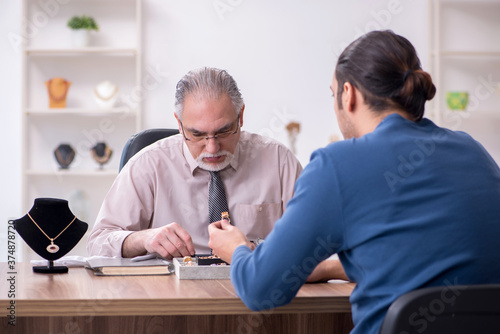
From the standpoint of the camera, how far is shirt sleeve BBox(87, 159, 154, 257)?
1.94 metres

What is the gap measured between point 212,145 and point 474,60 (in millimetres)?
3065

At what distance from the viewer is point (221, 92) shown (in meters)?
2.01

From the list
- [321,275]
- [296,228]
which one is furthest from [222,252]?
[296,228]

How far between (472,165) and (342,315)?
20.7 inches

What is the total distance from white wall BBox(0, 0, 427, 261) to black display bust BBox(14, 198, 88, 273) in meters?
2.68

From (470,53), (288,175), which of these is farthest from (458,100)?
(288,175)

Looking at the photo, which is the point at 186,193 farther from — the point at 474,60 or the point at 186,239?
the point at 474,60

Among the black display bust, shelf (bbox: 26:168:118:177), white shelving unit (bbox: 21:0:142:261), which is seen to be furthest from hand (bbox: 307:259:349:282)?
white shelving unit (bbox: 21:0:142:261)

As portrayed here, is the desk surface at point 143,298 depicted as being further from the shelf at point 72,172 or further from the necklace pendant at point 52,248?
the shelf at point 72,172

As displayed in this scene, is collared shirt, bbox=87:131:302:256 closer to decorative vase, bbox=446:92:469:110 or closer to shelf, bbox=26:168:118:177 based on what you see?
shelf, bbox=26:168:118:177

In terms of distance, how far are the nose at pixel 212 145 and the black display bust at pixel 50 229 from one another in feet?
1.88

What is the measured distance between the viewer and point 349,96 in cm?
125

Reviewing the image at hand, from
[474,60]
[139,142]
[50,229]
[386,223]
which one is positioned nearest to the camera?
[386,223]

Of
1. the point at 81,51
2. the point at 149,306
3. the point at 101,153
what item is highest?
the point at 81,51
